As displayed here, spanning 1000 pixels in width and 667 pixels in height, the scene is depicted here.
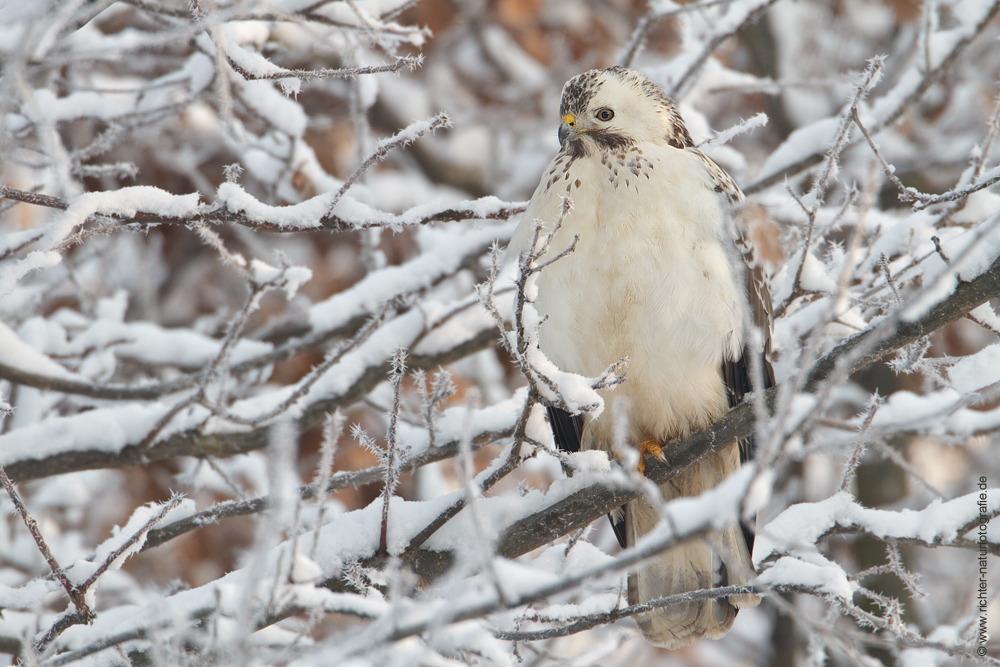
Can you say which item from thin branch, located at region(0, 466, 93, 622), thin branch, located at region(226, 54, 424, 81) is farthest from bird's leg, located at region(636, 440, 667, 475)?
thin branch, located at region(0, 466, 93, 622)

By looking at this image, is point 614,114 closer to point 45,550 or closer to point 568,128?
point 568,128

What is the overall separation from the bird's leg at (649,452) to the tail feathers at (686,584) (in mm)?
211

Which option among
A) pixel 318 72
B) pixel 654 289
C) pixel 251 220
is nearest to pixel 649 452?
pixel 654 289

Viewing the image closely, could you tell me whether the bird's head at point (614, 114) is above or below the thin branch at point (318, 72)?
below

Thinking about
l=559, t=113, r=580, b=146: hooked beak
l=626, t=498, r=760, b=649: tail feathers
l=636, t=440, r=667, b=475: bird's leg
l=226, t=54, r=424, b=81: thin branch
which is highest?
l=226, t=54, r=424, b=81: thin branch

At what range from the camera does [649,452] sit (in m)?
2.71

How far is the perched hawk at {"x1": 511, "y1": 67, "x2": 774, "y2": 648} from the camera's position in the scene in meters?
2.55

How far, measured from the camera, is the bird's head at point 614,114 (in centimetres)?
277

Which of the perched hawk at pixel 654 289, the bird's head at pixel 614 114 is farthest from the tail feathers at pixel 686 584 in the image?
the bird's head at pixel 614 114

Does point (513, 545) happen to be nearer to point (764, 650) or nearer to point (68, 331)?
point (68, 331)

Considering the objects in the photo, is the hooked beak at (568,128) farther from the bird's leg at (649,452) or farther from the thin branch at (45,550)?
the thin branch at (45,550)

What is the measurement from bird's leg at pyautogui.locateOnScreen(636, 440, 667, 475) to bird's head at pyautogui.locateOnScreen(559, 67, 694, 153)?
0.93 metres

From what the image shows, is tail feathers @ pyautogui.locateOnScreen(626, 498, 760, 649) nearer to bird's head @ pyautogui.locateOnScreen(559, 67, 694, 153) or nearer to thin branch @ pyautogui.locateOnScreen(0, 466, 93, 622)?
bird's head @ pyautogui.locateOnScreen(559, 67, 694, 153)

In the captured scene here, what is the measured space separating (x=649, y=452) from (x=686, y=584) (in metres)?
0.54
